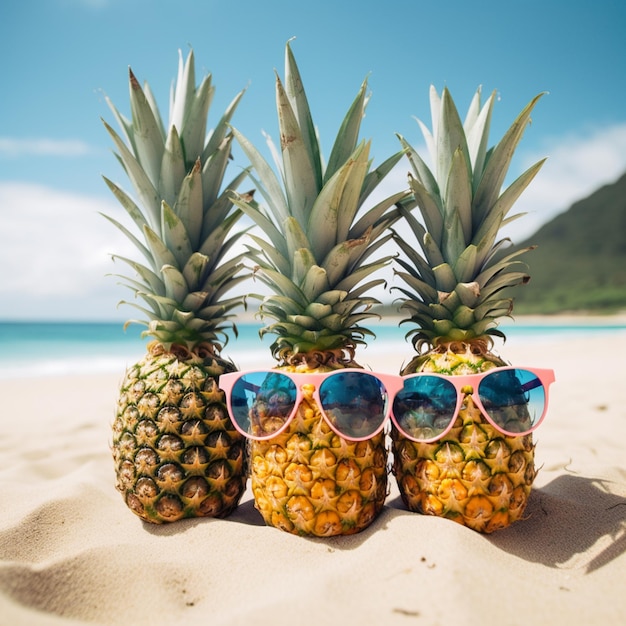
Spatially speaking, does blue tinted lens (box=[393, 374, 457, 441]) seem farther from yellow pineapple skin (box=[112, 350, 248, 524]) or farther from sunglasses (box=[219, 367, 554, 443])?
yellow pineapple skin (box=[112, 350, 248, 524])

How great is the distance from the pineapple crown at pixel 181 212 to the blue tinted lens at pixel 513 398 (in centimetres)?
145

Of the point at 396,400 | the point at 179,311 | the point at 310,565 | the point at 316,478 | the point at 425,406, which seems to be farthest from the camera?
the point at 179,311

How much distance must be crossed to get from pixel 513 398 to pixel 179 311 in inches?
71.7

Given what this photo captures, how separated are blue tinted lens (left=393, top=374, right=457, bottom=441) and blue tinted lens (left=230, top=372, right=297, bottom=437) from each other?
22.8 inches

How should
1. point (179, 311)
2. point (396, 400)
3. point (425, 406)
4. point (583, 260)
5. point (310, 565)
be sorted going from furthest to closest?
point (583, 260) → point (179, 311) → point (396, 400) → point (425, 406) → point (310, 565)

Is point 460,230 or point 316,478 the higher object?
point 460,230

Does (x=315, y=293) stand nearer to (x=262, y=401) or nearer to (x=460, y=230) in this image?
(x=262, y=401)

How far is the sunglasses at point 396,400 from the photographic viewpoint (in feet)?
7.73

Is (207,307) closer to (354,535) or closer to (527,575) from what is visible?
(354,535)

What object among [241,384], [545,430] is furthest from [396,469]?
[545,430]

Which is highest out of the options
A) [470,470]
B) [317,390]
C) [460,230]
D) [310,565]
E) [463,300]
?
[460,230]

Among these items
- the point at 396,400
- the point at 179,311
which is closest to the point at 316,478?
the point at 396,400

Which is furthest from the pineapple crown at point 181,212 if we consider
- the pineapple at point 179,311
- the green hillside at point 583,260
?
the green hillside at point 583,260

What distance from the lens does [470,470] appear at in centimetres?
230
